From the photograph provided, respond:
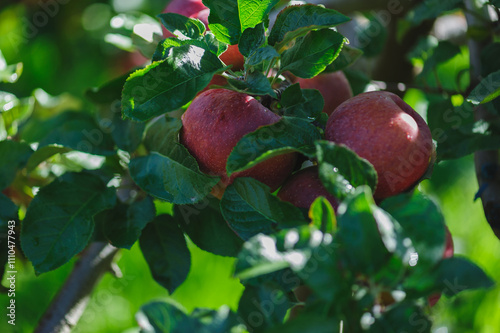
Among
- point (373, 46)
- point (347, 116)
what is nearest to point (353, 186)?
point (347, 116)

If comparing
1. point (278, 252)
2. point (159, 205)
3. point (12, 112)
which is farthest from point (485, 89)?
point (159, 205)

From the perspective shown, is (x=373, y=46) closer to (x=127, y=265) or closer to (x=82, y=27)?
(x=127, y=265)

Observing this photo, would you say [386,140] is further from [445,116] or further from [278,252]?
[445,116]

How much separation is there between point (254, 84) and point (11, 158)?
404 millimetres

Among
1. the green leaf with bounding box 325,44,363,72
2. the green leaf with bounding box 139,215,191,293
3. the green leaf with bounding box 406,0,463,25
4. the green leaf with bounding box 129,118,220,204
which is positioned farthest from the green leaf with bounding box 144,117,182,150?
the green leaf with bounding box 406,0,463,25

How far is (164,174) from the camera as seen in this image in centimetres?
57

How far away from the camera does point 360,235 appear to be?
0.37 metres

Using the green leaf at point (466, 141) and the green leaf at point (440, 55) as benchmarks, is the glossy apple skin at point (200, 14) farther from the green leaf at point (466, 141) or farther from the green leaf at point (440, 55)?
the green leaf at point (440, 55)

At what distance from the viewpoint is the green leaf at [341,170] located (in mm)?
435

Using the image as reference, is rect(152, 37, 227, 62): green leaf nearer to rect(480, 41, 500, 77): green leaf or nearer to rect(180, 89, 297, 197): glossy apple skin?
rect(180, 89, 297, 197): glossy apple skin

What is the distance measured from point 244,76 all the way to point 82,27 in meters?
2.06

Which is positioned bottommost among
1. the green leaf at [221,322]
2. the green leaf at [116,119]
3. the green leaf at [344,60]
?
the green leaf at [116,119]

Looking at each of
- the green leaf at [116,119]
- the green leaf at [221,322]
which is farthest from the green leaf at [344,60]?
the green leaf at [221,322]

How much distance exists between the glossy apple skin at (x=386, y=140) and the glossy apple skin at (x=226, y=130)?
0.21 feet
